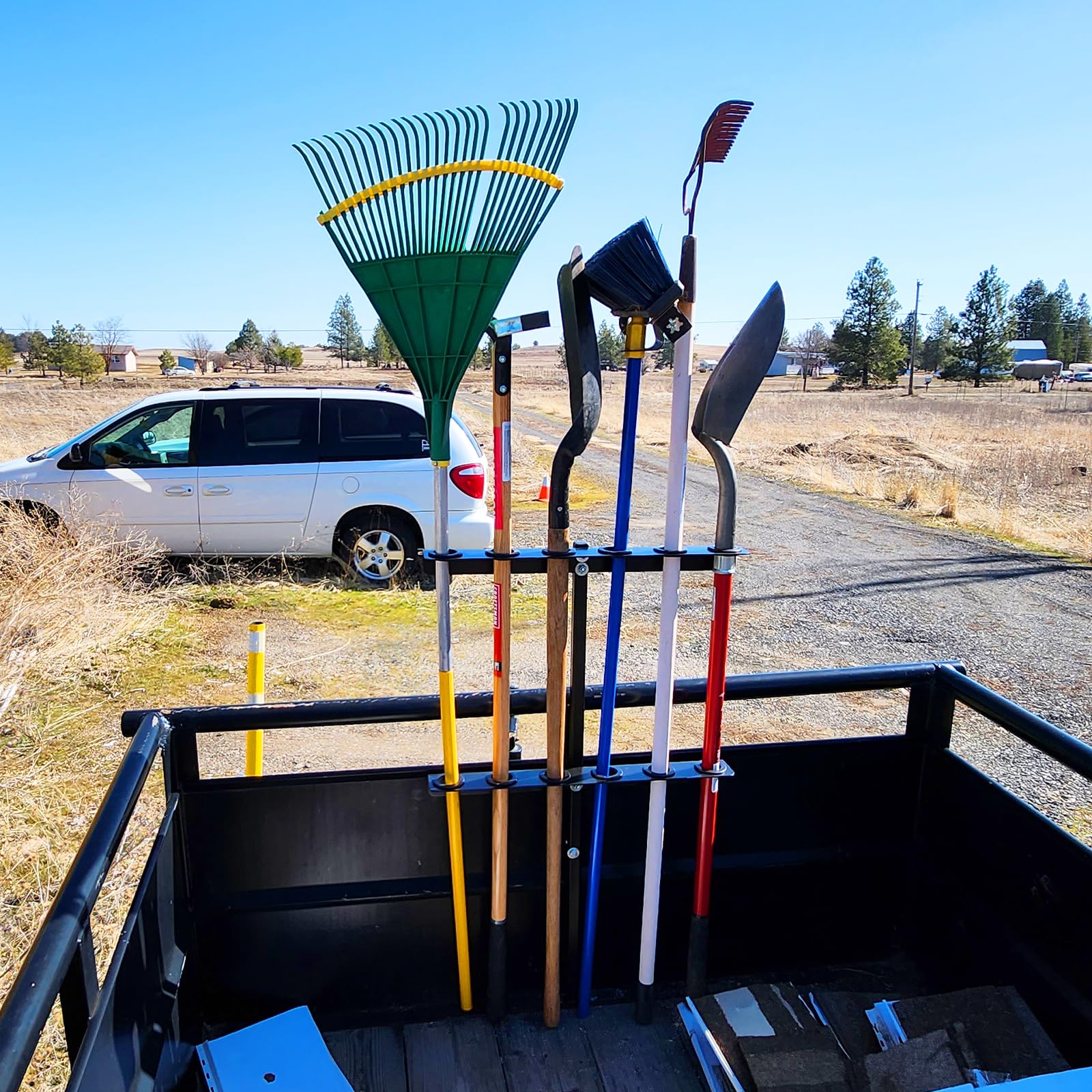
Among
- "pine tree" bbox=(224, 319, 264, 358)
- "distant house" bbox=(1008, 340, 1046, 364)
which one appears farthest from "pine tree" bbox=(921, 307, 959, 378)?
"pine tree" bbox=(224, 319, 264, 358)

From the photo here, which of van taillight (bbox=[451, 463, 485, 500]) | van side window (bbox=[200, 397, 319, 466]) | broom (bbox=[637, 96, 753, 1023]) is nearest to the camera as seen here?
broom (bbox=[637, 96, 753, 1023])

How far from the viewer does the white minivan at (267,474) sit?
293 inches

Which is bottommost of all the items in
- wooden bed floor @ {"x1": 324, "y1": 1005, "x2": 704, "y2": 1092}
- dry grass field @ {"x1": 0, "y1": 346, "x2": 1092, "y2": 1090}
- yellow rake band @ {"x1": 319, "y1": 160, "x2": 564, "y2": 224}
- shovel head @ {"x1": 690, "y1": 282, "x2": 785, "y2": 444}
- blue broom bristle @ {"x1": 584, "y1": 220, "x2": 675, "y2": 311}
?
dry grass field @ {"x1": 0, "y1": 346, "x2": 1092, "y2": 1090}

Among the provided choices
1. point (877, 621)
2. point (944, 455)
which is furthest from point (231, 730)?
point (944, 455)

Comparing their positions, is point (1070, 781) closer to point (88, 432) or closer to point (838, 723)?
point (838, 723)

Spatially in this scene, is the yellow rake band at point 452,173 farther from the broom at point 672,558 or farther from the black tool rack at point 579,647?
the black tool rack at point 579,647

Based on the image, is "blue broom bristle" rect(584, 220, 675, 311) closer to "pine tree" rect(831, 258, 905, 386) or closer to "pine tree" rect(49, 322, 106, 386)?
"pine tree" rect(49, 322, 106, 386)

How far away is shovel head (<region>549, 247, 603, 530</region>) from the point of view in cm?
202

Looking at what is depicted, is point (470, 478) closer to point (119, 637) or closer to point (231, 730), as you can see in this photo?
point (119, 637)

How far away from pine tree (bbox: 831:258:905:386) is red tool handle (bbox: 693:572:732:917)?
68271mm

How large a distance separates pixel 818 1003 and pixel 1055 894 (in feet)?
2.39

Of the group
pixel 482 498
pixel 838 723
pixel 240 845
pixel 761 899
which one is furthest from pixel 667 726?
pixel 482 498

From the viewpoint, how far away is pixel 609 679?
86.7 inches

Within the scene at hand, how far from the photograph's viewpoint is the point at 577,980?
97.6 inches
